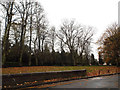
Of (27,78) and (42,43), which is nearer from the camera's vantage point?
(27,78)

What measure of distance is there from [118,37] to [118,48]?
123 inches

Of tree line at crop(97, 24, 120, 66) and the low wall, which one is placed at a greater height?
tree line at crop(97, 24, 120, 66)

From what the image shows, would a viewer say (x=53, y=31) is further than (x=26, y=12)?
Yes

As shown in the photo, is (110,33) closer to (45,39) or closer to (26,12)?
(45,39)

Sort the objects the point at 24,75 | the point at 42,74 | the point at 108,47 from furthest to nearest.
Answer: the point at 108,47
the point at 42,74
the point at 24,75

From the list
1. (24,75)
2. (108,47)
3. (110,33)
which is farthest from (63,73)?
(110,33)

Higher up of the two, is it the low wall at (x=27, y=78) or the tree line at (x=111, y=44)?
the tree line at (x=111, y=44)

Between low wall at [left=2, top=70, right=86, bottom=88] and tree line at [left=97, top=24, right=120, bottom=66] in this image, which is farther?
tree line at [left=97, top=24, right=120, bottom=66]

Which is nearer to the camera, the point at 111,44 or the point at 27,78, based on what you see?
the point at 27,78

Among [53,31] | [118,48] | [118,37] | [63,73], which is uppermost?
[53,31]

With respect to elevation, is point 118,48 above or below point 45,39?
below

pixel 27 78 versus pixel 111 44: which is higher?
pixel 111 44

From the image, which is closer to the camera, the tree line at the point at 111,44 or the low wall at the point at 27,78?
the low wall at the point at 27,78

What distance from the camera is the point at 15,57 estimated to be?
32.6 meters
